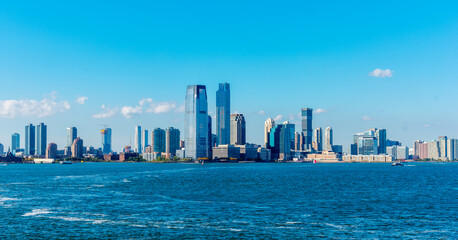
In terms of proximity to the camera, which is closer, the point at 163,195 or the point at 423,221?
the point at 423,221

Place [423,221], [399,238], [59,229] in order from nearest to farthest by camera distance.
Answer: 1. [399,238]
2. [59,229]
3. [423,221]

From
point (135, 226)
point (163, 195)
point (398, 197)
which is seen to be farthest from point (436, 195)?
point (135, 226)

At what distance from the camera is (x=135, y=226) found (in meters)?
69.6

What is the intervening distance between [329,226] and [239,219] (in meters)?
14.7

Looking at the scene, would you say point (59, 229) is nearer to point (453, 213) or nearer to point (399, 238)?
point (399, 238)

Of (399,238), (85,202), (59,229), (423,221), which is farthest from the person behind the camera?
(85,202)

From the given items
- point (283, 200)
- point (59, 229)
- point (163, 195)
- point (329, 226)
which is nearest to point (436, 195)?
point (283, 200)

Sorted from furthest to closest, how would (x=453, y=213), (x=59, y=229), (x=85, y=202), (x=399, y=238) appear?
(x=85, y=202), (x=453, y=213), (x=59, y=229), (x=399, y=238)

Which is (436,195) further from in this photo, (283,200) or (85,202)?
(85,202)

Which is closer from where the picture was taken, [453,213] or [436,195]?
[453,213]

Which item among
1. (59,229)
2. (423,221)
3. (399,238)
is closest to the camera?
(399,238)

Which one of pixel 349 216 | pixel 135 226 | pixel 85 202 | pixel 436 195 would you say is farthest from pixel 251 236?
pixel 436 195

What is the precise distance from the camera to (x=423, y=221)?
75.1 meters

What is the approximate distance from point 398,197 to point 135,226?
67580 mm
